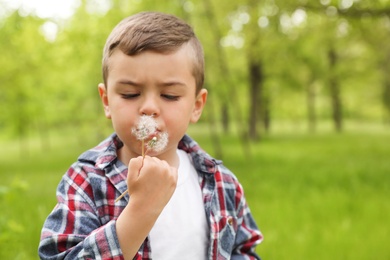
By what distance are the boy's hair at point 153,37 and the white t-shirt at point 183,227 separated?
40 cm

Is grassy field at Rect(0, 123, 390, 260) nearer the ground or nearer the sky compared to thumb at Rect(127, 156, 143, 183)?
nearer the ground

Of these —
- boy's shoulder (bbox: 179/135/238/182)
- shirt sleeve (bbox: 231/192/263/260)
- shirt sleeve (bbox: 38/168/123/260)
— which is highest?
boy's shoulder (bbox: 179/135/238/182)

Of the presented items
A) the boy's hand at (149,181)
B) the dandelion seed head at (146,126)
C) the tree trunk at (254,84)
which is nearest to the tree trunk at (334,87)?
the tree trunk at (254,84)

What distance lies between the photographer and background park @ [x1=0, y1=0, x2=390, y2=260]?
14.3 feet

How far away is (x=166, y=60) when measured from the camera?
Result: 144 centimetres

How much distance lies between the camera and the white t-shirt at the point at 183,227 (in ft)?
5.02

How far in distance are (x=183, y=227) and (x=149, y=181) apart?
0.36m

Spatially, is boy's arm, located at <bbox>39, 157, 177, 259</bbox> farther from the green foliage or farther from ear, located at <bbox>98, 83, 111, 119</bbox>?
the green foliage

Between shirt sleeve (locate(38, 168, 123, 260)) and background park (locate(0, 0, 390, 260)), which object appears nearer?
shirt sleeve (locate(38, 168, 123, 260))

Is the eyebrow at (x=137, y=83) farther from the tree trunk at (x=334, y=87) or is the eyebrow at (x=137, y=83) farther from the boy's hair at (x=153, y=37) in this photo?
the tree trunk at (x=334, y=87)

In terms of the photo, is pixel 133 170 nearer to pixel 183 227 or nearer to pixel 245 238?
pixel 183 227

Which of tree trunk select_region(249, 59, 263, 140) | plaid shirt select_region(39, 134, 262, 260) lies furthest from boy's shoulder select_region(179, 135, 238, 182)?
tree trunk select_region(249, 59, 263, 140)

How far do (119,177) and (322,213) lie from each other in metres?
4.20

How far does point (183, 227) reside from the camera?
1.58 metres
